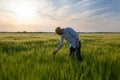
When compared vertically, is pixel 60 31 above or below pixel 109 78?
above

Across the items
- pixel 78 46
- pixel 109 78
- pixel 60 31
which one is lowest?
pixel 109 78

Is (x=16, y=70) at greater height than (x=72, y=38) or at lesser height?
lesser

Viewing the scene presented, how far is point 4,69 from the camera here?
16.9 ft

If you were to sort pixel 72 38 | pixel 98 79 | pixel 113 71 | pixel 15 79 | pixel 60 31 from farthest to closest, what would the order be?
1. pixel 72 38
2. pixel 60 31
3. pixel 113 71
4. pixel 15 79
5. pixel 98 79

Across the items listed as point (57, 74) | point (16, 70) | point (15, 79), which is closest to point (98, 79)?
point (57, 74)

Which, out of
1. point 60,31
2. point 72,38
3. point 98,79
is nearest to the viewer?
point 98,79

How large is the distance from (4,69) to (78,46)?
251 centimetres

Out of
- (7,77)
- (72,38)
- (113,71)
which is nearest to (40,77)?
(7,77)

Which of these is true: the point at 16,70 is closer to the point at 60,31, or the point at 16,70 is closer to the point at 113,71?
the point at 60,31

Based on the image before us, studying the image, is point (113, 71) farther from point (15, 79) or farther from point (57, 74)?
point (15, 79)

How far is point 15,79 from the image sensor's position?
443 centimetres

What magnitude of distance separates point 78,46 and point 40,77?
107 inches

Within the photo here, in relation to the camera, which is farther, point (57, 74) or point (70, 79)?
point (57, 74)

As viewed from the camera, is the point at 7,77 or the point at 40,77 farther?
the point at 7,77
